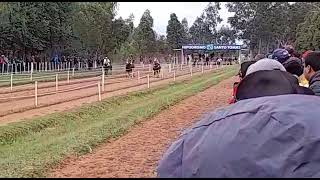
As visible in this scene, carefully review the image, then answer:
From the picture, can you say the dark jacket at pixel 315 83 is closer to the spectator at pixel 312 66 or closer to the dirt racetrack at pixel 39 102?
the spectator at pixel 312 66

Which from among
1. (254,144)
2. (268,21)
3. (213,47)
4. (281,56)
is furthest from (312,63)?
(268,21)

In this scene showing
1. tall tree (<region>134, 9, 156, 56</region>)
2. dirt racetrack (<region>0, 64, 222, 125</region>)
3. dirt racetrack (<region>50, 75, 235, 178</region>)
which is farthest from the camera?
tall tree (<region>134, 9, 156, 56</region>)

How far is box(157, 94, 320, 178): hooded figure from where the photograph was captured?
1.45 meters

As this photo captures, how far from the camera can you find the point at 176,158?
1609 mm

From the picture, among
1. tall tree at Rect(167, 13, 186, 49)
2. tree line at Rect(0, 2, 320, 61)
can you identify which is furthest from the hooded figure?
tall tree at Rect(167, 13, 186, 49)

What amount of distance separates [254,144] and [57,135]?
10.2 m

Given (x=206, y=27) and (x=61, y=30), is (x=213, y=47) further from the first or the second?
(x=61, y=30)

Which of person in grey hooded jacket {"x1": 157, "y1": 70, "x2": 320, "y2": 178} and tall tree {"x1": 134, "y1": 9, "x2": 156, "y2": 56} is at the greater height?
tall tree {"x1": 134, "y1": 9, "x2": 156, "y2": 56}

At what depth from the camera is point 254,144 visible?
58.0 inches

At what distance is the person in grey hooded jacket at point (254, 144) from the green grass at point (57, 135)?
537 cm

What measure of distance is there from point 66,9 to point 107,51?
434 inches

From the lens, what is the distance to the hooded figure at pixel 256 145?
145cm

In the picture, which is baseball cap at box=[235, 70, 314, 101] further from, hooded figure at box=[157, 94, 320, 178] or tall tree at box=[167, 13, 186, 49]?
tall tree at box=[167, 13, 186, 49]

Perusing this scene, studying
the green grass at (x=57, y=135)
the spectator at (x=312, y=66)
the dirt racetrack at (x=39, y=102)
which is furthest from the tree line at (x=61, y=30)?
the spectator at (x=312, y=66)
